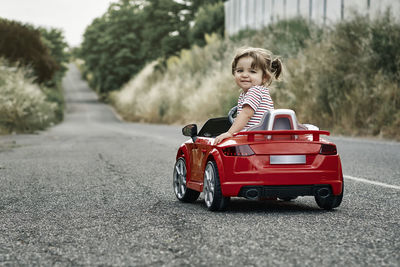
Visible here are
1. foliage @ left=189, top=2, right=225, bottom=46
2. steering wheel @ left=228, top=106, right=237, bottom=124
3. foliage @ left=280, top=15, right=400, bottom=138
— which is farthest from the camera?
foliage @ left=189, top=2, right=225, bottom=46

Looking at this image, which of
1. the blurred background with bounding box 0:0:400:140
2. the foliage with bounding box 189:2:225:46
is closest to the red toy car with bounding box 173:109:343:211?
the blurred background with bounding box 0:0:400:140

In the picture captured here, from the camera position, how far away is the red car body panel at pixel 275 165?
5.61 meters

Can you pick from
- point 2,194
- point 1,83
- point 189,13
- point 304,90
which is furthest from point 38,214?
point 189,13

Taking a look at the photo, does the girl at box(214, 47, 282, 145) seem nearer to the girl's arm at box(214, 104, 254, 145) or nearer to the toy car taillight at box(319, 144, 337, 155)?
the girl's arm at box(214, 104, 254, 145)

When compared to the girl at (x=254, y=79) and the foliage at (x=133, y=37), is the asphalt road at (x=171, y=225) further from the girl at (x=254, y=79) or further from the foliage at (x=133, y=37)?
the foliage at (x=133, y=37)

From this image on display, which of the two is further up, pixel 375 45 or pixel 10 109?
pixel 375 45

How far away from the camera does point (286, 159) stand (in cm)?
566

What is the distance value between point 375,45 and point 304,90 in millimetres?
2989

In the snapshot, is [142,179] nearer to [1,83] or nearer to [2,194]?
[2,194]

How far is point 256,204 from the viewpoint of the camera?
647cm

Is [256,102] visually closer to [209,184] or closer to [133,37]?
[209,184]

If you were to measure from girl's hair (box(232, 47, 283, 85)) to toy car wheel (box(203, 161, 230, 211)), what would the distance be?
98cm

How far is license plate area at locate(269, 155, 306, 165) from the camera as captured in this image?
5.64 m

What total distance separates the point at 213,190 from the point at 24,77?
27.3 meters
